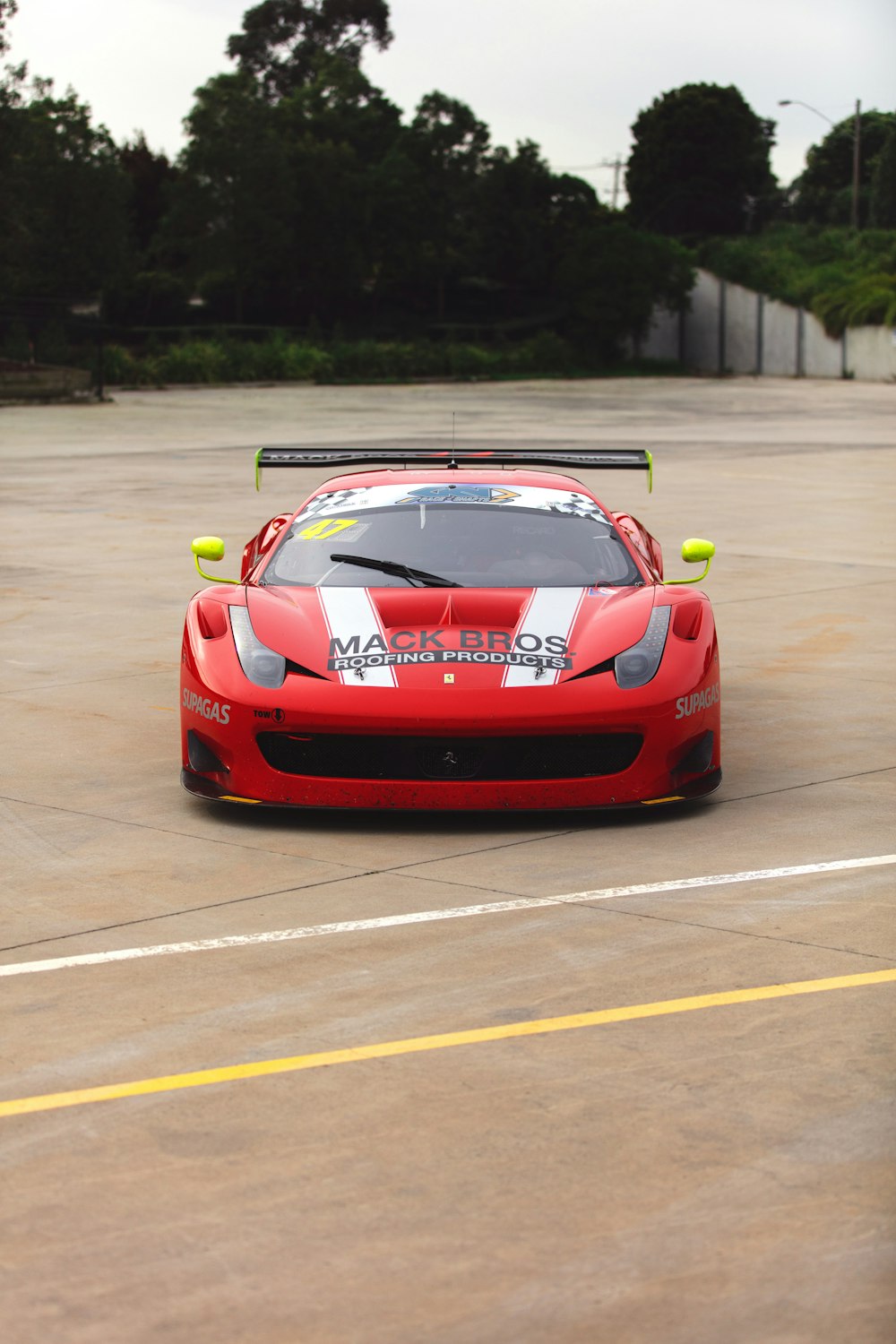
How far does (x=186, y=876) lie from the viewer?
19.5 feet

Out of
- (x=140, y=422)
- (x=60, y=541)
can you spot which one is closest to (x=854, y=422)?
(x=140, y=422)

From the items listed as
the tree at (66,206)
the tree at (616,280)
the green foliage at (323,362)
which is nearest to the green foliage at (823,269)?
the tree at (616,280)

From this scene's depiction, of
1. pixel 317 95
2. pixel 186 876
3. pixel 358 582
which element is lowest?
pixel 186 876

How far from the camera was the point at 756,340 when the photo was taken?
247 feet

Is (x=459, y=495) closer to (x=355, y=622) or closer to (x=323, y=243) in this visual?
(x=355, y=622)

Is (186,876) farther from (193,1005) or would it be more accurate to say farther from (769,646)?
(769,646)

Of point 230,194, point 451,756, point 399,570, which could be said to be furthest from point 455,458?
point 230,194

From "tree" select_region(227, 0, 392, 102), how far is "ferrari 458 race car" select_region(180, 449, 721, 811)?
10948 centimetres

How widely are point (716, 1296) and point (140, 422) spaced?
35260 millimetres

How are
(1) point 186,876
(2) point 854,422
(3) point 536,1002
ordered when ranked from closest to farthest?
(3) point 536,1002, (1) point 186,876, (2) point 854,422

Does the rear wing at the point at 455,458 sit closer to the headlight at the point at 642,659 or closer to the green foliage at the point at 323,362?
the headlight at the point at 642,659

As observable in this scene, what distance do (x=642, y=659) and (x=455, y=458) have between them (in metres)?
2.42

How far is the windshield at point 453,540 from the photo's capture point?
7.45 metres

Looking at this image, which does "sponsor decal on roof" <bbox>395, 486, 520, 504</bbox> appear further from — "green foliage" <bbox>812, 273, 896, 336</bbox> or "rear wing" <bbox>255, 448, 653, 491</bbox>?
"green foliage" <bbox>812, 273, 896, 336</bbox>
